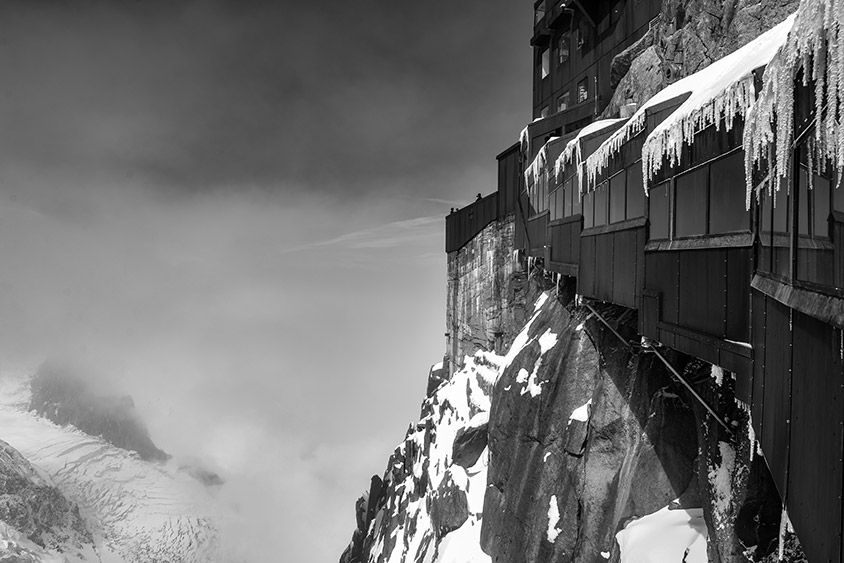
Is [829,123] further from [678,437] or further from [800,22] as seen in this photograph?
[678,437]

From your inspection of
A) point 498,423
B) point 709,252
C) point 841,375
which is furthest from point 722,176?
point 498,423

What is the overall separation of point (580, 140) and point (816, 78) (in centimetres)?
1312

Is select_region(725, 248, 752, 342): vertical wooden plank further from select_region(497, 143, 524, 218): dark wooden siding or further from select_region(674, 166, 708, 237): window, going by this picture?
select_region(497, 143, 524, 218): dark wooden siding

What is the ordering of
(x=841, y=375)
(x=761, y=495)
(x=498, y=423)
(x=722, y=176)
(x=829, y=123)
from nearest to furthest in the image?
1. (x=829, y=123)
2. (x=841, y=375)
3. (x=761, y=495)
4. (x=722, y=176)
5. (x=498, y=423)

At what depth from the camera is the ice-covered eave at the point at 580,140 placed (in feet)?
44.0

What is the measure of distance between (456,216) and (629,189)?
2775 centimetres

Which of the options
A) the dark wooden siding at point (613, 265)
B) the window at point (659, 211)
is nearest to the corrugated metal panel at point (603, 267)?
the dark wooden siding at point (613, 265)

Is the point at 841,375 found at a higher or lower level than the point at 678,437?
higher

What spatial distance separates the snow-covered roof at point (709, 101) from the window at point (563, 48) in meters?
26.2

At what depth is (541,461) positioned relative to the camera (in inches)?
559

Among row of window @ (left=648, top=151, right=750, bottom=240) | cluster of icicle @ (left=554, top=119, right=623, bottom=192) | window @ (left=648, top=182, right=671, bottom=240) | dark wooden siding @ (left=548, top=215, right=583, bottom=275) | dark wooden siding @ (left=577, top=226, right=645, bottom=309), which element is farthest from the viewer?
dark wooden siding @ (left=548, top=215, right=583, bottom=275)

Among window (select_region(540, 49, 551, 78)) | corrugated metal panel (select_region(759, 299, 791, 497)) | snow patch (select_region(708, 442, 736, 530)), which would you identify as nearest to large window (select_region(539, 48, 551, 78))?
window (select_region(540, 49, 551, 78))

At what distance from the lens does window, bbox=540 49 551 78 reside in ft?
116

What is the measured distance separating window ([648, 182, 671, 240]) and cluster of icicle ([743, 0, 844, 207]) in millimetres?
4826
